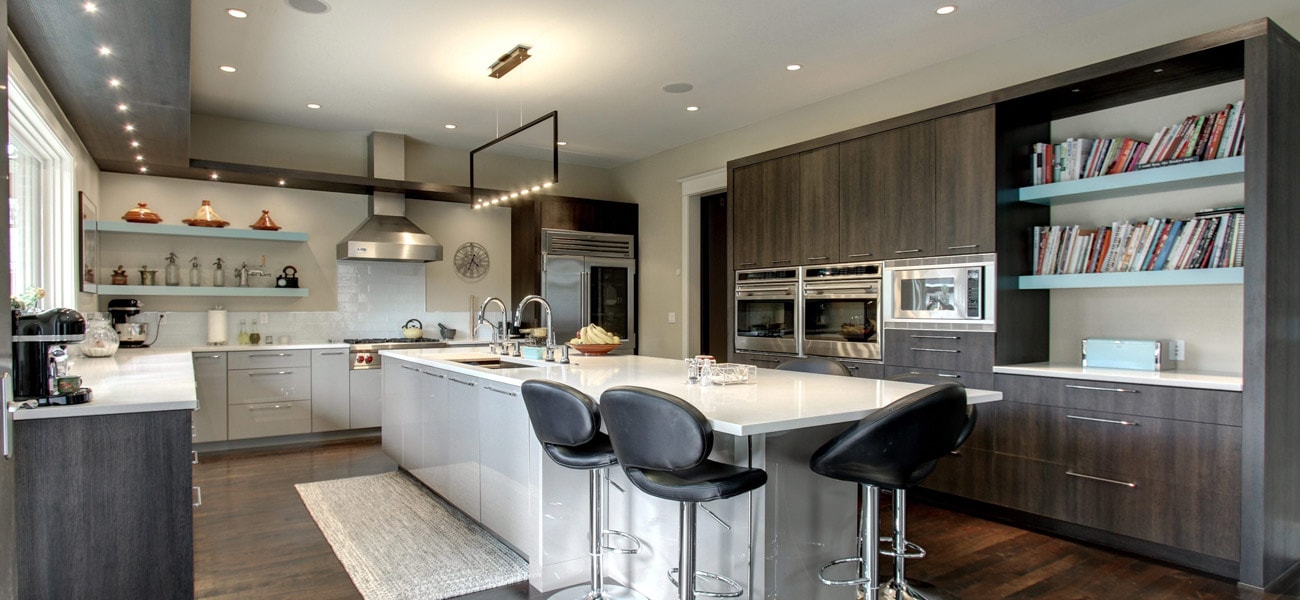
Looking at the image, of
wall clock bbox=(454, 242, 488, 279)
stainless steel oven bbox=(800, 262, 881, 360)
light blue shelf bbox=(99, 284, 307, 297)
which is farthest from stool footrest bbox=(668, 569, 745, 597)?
wall clock bbox=(454, 242, 488, 279)

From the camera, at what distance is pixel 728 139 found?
6301 millimetres

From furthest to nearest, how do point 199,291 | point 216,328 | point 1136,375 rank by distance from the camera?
point 216,328 < point 199,291 < point 1136,375

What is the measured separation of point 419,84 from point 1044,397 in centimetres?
444

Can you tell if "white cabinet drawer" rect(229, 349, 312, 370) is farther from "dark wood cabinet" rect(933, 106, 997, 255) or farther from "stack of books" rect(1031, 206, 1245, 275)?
"stack of books" rect(1031, 206, 1245, 275)

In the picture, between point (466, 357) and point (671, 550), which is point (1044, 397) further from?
point (466, 357)

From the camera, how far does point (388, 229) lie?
6.16m

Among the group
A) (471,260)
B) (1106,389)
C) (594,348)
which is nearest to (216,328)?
(471,260)

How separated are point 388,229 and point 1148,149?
18.3 ft

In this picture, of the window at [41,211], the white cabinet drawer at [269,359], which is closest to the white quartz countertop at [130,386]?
the window at [41,211]

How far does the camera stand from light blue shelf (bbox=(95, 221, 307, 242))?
17.2 feet

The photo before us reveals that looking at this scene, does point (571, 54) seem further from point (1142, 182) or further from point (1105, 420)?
point (1105, 420)

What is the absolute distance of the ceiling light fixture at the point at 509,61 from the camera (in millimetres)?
4090

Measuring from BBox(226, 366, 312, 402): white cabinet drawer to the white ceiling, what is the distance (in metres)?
2.15

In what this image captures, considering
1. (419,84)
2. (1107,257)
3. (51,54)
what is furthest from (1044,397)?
(51,54)
